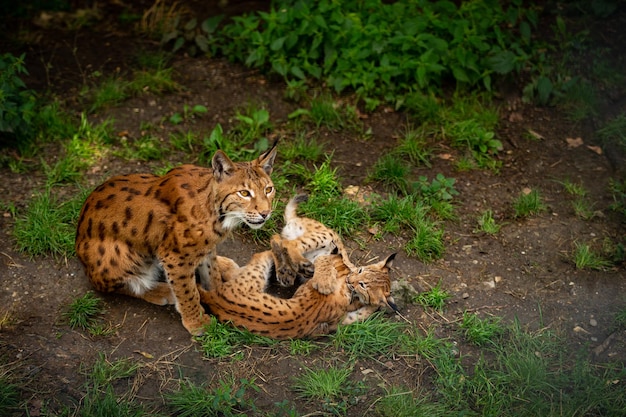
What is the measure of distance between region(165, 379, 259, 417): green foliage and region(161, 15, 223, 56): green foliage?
4.74 metres

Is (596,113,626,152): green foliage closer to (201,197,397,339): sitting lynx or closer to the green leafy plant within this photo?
(201,197,397,339): sitting lynx

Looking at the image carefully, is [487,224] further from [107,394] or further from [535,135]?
[107,394]

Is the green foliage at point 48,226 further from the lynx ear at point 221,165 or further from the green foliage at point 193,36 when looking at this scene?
the green foliage at point 193,36

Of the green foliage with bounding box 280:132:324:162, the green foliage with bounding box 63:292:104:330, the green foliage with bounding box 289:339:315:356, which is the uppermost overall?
the green foliage with bounding box 280:132:324:162

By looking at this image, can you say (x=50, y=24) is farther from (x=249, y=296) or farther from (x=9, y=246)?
(x=249, y=296)

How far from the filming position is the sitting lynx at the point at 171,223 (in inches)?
213

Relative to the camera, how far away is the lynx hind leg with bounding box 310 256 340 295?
226 inches

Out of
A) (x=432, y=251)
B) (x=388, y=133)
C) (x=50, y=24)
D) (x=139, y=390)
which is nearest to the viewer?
(x=139, y=390)

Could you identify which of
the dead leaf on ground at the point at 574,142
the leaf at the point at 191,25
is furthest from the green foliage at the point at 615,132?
the leaf at the point at 191,25

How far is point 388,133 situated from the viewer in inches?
315

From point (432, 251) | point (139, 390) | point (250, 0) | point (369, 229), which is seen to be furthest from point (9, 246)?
point (250, 0)

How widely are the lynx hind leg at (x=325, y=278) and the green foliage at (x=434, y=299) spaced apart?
2.36ft

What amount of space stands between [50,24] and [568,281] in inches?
263

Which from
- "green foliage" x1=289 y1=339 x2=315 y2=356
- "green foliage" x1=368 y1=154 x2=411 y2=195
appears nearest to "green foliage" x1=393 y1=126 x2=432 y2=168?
"green foliage" x1=368 y1=154 x2=411 y2=195
